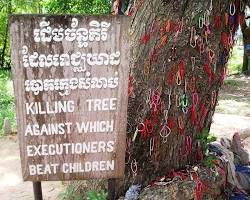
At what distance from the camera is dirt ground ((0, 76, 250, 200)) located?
5.06 metres

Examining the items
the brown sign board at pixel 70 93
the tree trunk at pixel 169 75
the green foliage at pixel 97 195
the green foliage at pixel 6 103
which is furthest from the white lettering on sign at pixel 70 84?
the green foliage at pixel 6 103

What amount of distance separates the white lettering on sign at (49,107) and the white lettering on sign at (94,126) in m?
0.14

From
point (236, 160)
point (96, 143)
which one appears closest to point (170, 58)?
point (96, 143)

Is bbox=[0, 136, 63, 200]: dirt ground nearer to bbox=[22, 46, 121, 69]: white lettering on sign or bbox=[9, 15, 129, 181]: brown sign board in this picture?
bbox=[9, 15, 129, 181]: brown sign board

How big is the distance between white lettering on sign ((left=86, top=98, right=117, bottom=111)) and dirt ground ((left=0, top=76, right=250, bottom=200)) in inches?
78.0

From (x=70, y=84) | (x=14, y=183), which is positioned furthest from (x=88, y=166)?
(x=14, y=183)

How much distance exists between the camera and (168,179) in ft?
12.8

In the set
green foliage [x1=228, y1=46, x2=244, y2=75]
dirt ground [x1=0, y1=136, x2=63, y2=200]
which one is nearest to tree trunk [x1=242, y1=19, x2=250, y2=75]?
green foliage [x1=228, y1=46, x2=244, y2=75]

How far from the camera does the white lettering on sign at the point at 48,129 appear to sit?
3.06 m

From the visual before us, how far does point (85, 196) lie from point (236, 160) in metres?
1.92

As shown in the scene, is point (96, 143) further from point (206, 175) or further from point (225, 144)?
point (225, 144)

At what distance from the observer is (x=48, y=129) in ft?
10.1

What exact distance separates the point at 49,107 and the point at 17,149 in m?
4.43

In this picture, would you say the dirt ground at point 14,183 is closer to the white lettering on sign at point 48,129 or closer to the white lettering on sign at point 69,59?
the white lettering on sign at point 48,129
